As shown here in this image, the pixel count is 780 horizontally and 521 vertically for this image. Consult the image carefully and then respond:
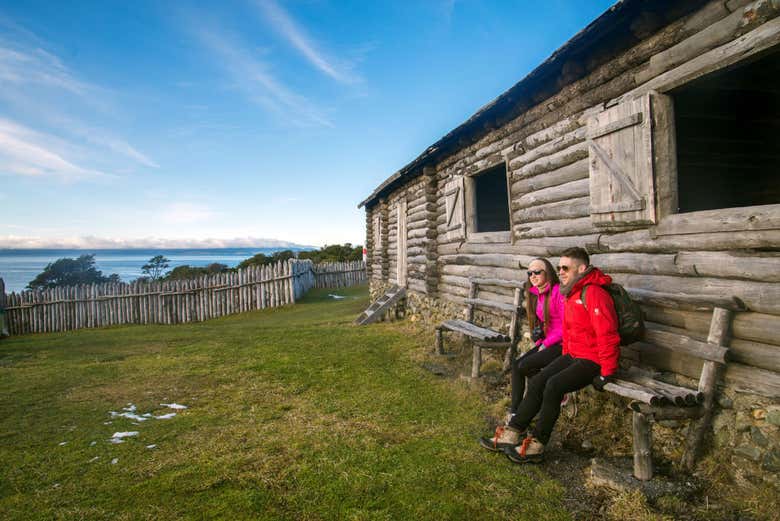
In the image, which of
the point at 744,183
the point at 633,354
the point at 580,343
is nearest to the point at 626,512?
the point at 580,343

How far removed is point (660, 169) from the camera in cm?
411

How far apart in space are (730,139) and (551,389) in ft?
19.2

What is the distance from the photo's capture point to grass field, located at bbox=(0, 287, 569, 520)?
10.8ft

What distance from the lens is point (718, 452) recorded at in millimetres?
3430

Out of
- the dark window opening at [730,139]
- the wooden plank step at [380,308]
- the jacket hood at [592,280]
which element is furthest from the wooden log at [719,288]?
the wooden plank step at [380,308]

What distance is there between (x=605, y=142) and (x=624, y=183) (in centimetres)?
59

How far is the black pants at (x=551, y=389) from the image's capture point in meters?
3.79

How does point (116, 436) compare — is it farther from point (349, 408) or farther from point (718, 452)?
point (718, 452)

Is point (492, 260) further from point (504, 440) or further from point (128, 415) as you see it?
point (128, 415)

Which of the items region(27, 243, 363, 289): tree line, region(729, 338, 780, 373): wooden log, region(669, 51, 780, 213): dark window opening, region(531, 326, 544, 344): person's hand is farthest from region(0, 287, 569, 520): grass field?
region(27, 243, 363, 289): tree line

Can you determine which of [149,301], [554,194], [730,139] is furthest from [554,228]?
[149,301]

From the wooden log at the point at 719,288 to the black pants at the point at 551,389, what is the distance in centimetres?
108

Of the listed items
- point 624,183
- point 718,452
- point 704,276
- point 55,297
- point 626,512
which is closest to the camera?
point 626,512

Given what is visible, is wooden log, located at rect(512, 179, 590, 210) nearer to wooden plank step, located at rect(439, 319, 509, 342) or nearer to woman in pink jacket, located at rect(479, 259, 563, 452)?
woman in pink jacket, located at rect(479, 259, 563, 452)
